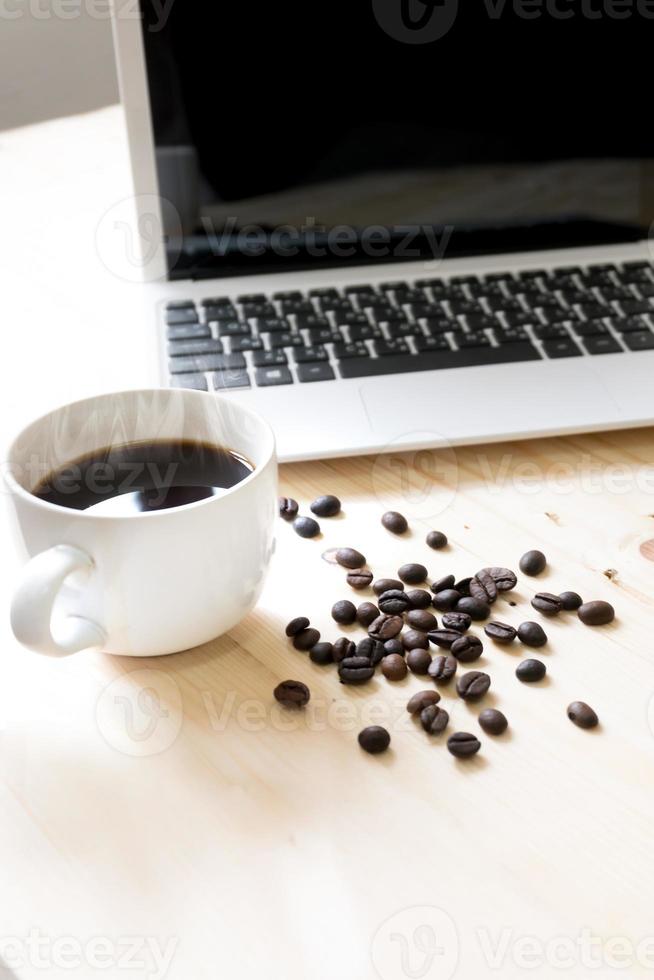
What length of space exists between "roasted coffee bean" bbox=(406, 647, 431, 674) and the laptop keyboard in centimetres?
32

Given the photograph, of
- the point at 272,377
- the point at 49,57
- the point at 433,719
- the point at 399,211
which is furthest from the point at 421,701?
the point at 49,57

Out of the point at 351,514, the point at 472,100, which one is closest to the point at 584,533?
the point at 351,514

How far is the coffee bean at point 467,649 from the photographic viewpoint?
0.60 m

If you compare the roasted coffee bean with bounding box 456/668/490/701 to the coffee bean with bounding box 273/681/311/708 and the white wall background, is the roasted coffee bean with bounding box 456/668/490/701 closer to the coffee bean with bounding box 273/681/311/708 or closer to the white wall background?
the coffee bean with bounding box 273/681/311/708

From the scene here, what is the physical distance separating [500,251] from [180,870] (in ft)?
2.47

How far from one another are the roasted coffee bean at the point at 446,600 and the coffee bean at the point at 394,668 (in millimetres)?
60

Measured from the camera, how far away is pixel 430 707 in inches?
22.2

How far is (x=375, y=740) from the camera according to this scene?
0.54 metres

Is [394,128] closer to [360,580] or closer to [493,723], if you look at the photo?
[360,580]

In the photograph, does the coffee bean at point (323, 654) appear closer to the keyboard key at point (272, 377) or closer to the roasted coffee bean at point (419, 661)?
the roasted coffee bean at point (419, 661)

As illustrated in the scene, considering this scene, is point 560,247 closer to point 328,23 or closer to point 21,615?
point 328,23

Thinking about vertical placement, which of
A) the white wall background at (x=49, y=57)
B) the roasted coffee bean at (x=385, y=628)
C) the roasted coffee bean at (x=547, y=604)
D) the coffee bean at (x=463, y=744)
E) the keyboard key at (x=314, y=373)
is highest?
the white wall background at (x=49, y=57)

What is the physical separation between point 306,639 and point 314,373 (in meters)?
0.31

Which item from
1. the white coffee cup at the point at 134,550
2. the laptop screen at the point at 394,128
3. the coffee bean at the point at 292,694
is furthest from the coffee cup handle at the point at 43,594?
the laptop screen at the point at 394,128
